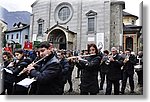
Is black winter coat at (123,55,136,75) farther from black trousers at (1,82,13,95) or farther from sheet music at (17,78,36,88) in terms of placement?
black trousers at (1,82,13,95)

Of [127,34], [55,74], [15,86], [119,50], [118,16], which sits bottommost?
[15,86]

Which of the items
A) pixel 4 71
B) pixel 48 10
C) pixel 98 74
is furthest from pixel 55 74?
pixel 48 10

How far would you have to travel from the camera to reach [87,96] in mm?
2615

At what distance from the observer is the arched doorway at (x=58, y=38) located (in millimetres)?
2707

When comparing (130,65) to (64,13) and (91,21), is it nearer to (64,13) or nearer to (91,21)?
(91,21)

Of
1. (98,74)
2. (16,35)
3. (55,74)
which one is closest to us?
(55,74)

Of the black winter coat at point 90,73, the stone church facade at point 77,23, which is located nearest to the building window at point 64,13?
the stone church facade at point 77,23

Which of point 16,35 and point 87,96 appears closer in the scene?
point 87,96

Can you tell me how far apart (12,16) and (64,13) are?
1.96 ft

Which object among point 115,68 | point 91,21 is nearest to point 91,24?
point 91,21

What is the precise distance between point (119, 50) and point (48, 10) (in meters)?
0.94

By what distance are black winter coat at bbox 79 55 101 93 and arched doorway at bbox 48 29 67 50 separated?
0.34 meters

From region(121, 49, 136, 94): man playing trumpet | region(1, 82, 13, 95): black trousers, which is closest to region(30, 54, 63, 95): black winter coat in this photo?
region(1, 82, 13, 95): black trousers

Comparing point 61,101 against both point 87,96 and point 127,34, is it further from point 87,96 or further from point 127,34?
point 127,34
